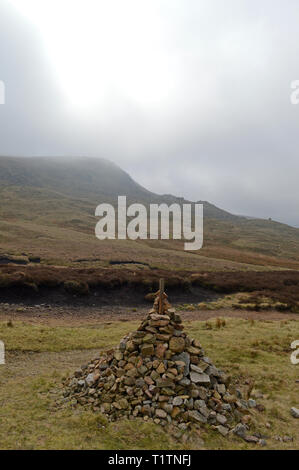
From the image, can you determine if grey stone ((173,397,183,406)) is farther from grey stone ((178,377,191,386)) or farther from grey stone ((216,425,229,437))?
grey stone ((216,425,229,437))

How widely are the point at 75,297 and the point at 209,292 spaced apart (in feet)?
55.0

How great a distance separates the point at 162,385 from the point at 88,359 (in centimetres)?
667

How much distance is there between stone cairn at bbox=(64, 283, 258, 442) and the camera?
8.37 meters

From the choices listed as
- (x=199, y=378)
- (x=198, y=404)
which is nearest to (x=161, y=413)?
(x=198, y=404)

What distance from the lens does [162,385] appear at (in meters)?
8.69

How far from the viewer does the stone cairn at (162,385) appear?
837 centimetres

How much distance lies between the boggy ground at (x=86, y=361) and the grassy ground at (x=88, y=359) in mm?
26

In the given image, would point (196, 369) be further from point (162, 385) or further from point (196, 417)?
point (196, 417)

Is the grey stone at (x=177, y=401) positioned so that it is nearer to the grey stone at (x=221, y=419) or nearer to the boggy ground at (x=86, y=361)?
the boggy ground at (x=86, y=361)

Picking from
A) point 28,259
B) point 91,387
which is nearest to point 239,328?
point 91,387

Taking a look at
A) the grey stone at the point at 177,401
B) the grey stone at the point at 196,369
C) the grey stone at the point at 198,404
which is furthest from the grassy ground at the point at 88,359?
the grey stone at the point at 196,369

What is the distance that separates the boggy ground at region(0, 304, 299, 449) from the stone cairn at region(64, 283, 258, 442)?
381 mm

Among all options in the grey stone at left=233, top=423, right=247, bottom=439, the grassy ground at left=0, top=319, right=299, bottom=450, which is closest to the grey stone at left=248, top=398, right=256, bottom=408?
the grassy ground at left=0, top=319, right=299, bottom=450
